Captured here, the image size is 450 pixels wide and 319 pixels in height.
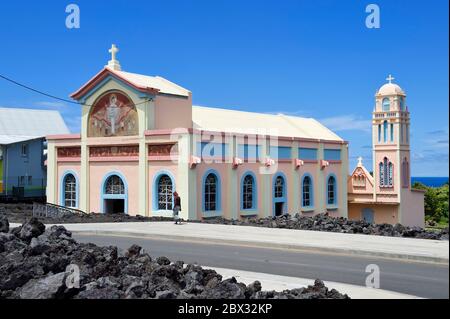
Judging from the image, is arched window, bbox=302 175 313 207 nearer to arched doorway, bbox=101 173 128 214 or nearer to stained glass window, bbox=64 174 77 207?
arched doorway, bbox=101 173 128 214

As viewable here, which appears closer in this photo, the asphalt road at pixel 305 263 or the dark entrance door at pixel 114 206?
the asphalt road at pixel 305 263

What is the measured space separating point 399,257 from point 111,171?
20502 mm

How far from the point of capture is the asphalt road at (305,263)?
10.7 meters

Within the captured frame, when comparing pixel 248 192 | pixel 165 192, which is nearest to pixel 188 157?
pixel 165 192

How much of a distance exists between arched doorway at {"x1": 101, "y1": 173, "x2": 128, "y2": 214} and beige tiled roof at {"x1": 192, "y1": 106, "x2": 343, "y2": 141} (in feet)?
17.5

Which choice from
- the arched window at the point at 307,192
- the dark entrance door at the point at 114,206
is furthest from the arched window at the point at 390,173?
the dark entrance door at the point at 114,206

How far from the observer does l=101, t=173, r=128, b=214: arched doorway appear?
30.9 m

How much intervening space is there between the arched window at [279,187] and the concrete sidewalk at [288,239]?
37.4 ft

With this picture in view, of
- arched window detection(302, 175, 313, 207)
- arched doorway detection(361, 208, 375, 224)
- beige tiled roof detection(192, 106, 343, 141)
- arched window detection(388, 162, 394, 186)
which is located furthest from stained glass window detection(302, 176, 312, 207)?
arched doorway detection(361, 208, 375, 224)

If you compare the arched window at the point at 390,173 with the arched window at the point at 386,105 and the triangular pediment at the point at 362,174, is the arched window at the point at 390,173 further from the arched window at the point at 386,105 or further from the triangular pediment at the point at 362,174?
the arched window at the point at 386,105

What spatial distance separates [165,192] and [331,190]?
573 inches

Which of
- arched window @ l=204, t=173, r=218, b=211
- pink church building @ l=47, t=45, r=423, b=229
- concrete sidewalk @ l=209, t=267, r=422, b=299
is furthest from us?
arched window @ l=204, t=173, r=218, b=211

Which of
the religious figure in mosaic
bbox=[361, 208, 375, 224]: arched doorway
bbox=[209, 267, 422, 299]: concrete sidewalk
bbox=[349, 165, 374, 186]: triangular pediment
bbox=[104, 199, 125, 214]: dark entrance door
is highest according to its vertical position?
the religious figure in mosaic
